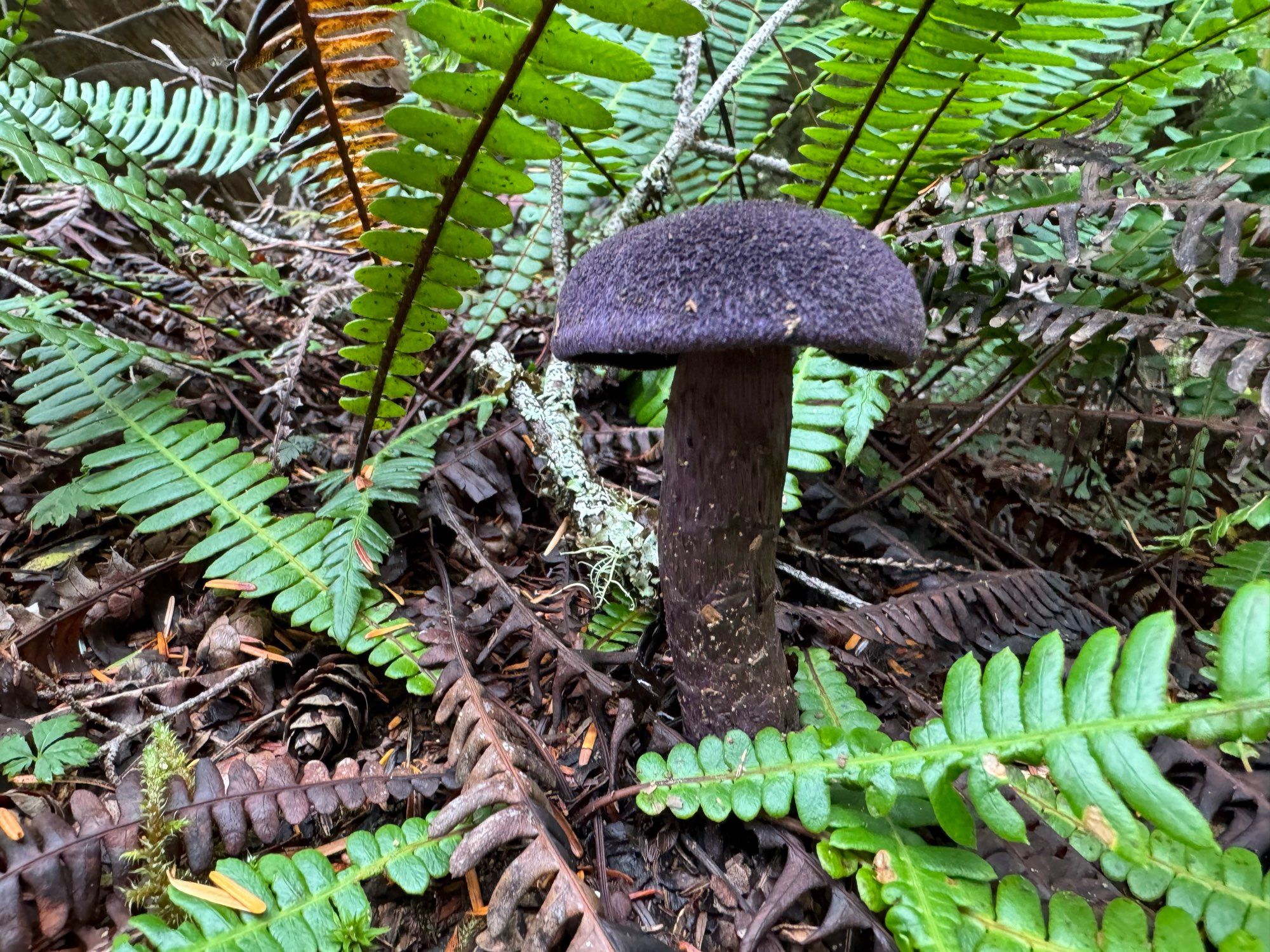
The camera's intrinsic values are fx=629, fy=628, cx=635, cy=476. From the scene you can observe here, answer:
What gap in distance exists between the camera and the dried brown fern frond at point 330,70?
1.95 m

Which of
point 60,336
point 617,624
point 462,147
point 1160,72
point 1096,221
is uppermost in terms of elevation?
point 1160,72

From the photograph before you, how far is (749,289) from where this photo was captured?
123 centimetres

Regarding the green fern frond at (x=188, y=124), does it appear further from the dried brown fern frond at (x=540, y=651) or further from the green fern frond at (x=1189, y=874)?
the green fern frond at (x=1189, y=874)

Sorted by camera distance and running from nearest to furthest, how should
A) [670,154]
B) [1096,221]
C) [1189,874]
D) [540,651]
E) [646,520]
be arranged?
[1189,874]
[540,651]
[1096,221]
[646,520]
[670,154]

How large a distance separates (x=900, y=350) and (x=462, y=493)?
1.74 meters

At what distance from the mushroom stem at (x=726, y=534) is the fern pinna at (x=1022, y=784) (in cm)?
26

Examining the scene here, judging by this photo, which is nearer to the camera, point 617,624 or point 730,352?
point 730,352

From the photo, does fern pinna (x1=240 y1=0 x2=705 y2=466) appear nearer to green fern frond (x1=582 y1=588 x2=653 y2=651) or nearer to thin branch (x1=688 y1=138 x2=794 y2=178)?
green fern frond (x1=582 y1=588 x2=653 y2=651)

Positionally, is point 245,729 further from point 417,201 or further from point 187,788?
point 417,201

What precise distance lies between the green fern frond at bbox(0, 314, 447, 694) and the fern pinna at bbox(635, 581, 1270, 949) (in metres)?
1.03

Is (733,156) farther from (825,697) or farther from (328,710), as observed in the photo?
(328,710)

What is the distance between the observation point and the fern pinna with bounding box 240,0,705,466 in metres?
1.50

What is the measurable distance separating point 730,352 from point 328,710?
1493 mm

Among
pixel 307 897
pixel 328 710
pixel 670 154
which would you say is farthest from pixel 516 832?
pixel 670 154
